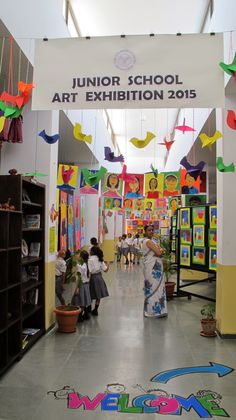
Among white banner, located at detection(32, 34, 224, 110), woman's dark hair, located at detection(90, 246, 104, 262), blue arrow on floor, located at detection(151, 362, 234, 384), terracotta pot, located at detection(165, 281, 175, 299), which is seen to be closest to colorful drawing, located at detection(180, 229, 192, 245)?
terracotta pot, located at detection(165, 281, 175, 299)

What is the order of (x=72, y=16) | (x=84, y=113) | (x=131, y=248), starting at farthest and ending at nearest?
(x=131, y=248) < (x=84, y=113) < (x=72, y=16)

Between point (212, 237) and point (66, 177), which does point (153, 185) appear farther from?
point (66, 177)

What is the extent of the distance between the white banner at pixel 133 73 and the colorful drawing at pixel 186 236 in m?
5.05

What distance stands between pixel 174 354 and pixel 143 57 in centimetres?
365

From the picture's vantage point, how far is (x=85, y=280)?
6.29m

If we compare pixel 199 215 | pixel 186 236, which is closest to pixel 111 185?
pixel 186 236

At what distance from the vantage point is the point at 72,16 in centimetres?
715

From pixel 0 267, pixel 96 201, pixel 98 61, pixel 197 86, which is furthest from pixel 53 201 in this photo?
pixel 96 201

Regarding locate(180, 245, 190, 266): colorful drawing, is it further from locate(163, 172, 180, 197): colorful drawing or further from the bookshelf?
the bookshelf

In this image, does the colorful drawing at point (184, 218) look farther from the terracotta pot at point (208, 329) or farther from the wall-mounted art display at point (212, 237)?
the terracotta pot at point (208, 329)

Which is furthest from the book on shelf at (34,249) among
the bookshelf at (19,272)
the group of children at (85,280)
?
the group of children at (85,280)

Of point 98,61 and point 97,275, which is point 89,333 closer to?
point 97,275

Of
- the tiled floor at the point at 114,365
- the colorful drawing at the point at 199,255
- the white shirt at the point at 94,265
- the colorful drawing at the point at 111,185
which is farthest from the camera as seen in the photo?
the colorful drawing at the point at 111,185

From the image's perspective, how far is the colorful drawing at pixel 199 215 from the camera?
7531mm
